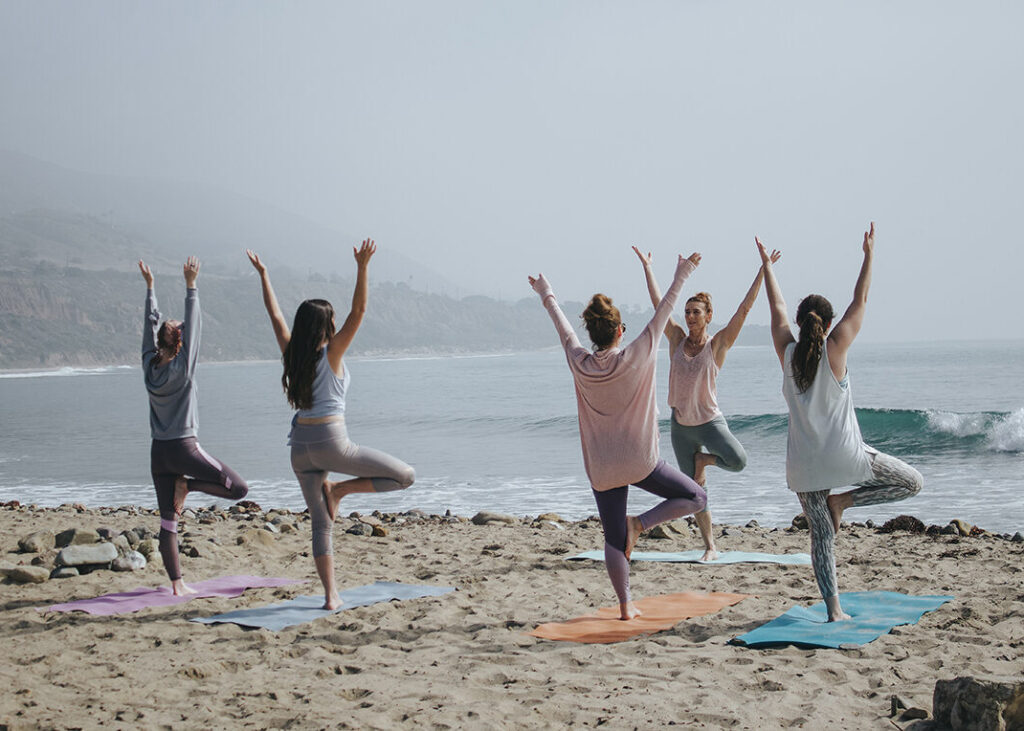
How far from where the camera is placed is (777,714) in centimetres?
382

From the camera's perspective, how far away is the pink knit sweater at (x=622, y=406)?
5.06m

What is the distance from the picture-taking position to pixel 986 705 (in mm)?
3377

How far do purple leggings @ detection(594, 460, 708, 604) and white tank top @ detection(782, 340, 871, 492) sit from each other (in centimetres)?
68

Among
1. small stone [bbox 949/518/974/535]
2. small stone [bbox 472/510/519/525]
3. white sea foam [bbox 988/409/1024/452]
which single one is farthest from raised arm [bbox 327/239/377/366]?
white sea foam [bbox 988/409/1024/452]

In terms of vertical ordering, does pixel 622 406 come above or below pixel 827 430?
above

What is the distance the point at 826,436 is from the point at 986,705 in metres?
1.78

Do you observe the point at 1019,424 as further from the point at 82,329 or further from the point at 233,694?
the point at 82,329

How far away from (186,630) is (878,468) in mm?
4146

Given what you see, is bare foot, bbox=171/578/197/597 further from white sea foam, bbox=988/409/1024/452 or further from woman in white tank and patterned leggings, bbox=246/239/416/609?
white sea foam, bbox=988/409/1024/452

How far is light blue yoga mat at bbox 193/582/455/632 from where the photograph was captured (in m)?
5.61

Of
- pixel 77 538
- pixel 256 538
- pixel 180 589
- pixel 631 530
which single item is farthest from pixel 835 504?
pixel 77 538

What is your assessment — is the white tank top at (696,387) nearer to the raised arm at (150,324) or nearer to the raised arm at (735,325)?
the raised arm at (735,325)

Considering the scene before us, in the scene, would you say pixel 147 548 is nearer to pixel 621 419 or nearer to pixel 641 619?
pixel 641 619

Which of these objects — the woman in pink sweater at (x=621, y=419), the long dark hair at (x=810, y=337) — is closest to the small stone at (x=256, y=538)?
the woman in pink sweater at (x=621, y=419)
